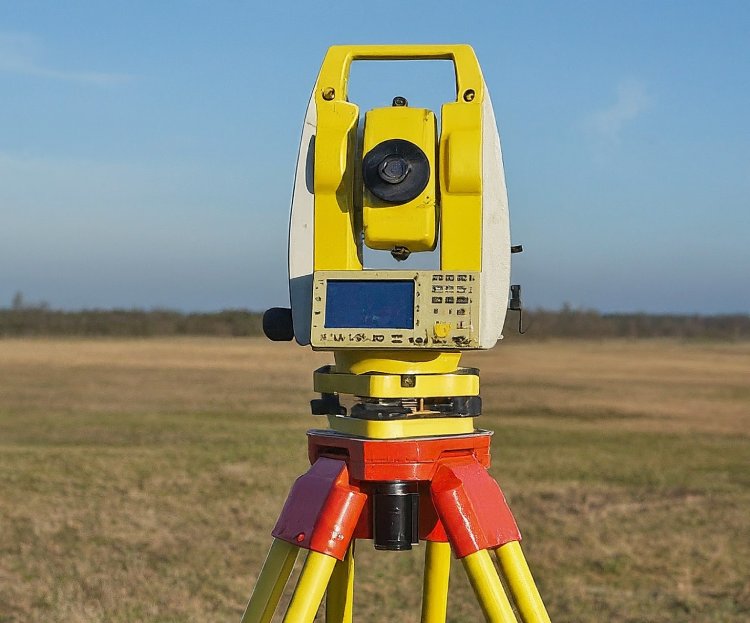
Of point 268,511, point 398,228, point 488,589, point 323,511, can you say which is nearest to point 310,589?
point 323,511

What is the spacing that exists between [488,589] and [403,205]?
117 cm

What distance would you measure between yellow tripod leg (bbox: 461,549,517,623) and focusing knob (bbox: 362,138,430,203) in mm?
1093

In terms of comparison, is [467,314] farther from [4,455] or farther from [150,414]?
[150,414]

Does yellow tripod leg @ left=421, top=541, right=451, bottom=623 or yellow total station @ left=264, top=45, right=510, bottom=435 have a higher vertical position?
yellow total station @ left=264, top=45, right=510, bottom=435

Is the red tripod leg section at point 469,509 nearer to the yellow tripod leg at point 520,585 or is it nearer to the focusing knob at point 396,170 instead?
the yellow tripod leg at point 520,585

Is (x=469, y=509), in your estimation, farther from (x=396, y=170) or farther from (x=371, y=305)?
(x=396, y=170)

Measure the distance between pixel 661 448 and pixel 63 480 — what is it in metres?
9.39

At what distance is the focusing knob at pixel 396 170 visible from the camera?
Answer: 3.14 m

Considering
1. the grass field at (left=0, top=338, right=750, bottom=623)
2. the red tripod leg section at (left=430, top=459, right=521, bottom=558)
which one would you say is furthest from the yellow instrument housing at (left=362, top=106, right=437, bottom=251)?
the grass field at (left=0, top=338, right=750, bottom=623)

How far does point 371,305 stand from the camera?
10.3ft

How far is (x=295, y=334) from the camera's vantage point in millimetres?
3402

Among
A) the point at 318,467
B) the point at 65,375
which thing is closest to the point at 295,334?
the point at 318,467

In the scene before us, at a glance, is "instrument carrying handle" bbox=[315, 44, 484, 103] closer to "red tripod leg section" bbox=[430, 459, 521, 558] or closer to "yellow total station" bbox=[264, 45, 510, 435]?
"yellow total station" bbox=[264, 45, 510, 435]

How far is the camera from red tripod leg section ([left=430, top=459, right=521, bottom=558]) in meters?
3.10
